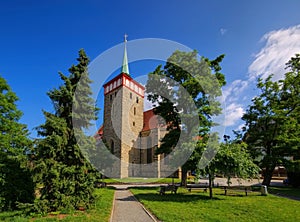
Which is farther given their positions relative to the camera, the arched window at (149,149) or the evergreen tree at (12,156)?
the arched window at (149,149)

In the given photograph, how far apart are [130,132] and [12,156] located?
2493 centimetres

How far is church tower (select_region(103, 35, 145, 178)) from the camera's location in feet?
110

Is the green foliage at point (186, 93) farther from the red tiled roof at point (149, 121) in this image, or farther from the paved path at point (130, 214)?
the red tiled roof at point (149, 121)

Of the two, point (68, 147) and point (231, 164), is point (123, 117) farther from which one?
point (68, 147)

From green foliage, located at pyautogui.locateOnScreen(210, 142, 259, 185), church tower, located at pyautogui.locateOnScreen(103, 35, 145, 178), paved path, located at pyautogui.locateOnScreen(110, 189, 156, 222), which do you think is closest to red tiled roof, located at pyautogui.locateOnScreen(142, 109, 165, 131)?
church tower, located at pyautogui.locateOnScreen(103, 35, 145, 178)

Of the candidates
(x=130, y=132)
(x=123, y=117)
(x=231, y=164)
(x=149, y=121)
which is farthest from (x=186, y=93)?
(x=149, y=121)

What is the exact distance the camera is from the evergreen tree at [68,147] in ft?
29.1

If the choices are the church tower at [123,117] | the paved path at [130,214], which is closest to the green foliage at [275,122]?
the paved path at [130,214]

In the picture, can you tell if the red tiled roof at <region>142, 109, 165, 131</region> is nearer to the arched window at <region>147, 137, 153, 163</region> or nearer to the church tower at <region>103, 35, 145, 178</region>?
the church tower at <region>103, 35, 145, 178</region>

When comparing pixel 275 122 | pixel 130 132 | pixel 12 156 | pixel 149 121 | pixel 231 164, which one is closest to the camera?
pixel 12 156

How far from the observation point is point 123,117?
34125 millimetres

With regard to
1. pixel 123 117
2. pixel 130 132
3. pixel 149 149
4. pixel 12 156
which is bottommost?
pixel 12 156

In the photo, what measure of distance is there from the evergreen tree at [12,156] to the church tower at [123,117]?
1968cm

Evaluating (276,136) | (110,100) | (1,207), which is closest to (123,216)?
(1,207)
